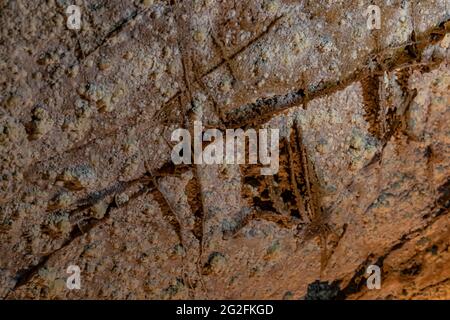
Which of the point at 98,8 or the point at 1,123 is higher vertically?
the point at 98,8

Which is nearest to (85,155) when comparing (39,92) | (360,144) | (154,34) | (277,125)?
(39,92)

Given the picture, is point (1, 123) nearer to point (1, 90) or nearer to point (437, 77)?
point (1, 90)

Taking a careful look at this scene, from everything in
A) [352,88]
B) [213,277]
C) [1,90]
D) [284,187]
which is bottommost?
[213,277]

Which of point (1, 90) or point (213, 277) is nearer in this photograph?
point (1, 90)

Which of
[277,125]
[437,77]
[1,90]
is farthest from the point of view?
[437,77]

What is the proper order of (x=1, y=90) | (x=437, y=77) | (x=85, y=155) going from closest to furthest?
(x=1, y=90), (x=85, y=155), (x=437, y=77)

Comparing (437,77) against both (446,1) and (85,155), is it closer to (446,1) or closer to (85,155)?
(446,1)

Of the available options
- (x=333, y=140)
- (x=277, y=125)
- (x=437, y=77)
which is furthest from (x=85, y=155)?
(x=437, y=77)
